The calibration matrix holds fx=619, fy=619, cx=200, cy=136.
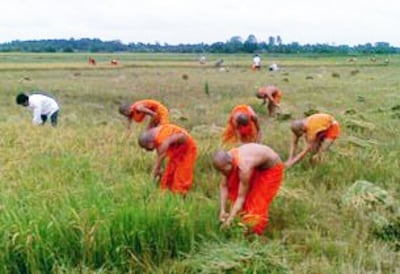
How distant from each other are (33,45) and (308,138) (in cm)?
9554

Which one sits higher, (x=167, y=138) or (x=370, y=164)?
(x=167, y=138)

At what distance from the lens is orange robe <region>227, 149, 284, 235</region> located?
593 centimetres

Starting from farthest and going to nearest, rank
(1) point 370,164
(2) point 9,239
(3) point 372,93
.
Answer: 1. (3) point 372,93
2. (1) point 370,164
3. (2) point 9,239

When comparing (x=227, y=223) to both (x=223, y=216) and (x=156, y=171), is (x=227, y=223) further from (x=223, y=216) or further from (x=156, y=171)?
(x=156, y=171)

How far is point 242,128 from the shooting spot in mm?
9594

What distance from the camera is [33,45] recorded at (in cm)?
9888

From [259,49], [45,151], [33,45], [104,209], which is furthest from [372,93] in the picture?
[33,45]

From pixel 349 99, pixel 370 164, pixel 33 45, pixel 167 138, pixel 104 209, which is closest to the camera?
pixel 104 209

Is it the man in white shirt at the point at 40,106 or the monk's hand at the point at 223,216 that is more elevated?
the man in white shirt at the point at 40,106

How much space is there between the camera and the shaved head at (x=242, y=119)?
9.41 meters

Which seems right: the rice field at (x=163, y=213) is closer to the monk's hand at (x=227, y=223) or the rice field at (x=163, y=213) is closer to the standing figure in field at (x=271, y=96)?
the monk's hand at (x=227, y=223)

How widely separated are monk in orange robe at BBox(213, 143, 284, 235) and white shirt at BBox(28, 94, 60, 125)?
21.7 feet

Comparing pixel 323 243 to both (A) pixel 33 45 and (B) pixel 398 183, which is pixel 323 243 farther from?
(A) pixel 33 45

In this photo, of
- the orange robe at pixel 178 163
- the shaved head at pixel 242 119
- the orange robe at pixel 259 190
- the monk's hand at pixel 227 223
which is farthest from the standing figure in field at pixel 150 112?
the monk's hand at pixel 227 223
